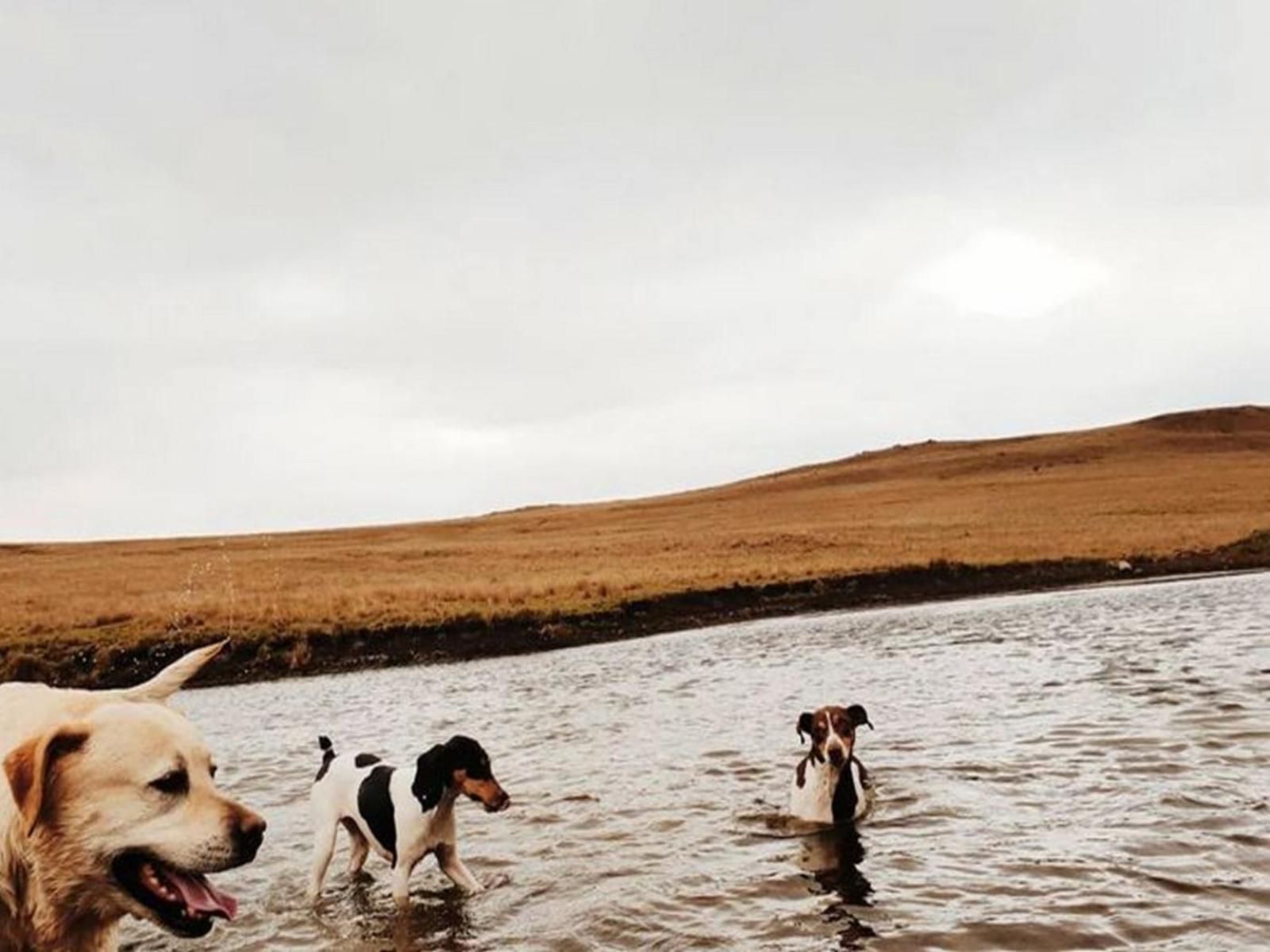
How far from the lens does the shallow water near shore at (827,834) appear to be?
8.20m

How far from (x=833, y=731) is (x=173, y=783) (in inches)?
296

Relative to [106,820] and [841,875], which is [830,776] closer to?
[841,875]

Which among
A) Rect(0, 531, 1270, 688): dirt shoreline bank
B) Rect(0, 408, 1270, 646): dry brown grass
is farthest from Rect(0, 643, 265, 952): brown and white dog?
Rect(0, 408, 1270, 646): dry brown grass

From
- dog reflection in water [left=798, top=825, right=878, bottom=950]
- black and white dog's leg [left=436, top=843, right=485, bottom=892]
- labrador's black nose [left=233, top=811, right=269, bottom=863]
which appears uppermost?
labrador's black nose [left=233, top=811, right=269, bottom=863]

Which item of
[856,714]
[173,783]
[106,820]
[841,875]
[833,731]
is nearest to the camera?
[106,820]

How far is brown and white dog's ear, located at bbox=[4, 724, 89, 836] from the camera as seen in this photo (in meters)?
4.39

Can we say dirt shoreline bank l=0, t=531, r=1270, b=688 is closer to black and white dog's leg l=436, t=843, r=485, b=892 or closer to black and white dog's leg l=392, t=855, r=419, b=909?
black and white dog's leg l=436, t=843, r=485, b=892

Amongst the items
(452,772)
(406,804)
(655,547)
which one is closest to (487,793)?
(452,772)

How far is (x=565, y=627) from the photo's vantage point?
34.2m

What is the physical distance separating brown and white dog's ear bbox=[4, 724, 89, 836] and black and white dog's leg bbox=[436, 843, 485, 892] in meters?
5.50

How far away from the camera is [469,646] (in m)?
32.0

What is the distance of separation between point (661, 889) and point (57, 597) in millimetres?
41708

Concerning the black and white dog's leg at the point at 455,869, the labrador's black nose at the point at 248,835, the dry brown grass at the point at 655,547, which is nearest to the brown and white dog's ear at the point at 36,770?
the labrador's black nose at the point at 248,835

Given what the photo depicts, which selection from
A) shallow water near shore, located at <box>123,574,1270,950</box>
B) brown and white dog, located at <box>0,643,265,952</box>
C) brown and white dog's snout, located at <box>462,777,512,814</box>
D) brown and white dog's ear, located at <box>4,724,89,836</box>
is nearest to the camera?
brown and white dog's ear, located at <box>4,724,89,836</box>
